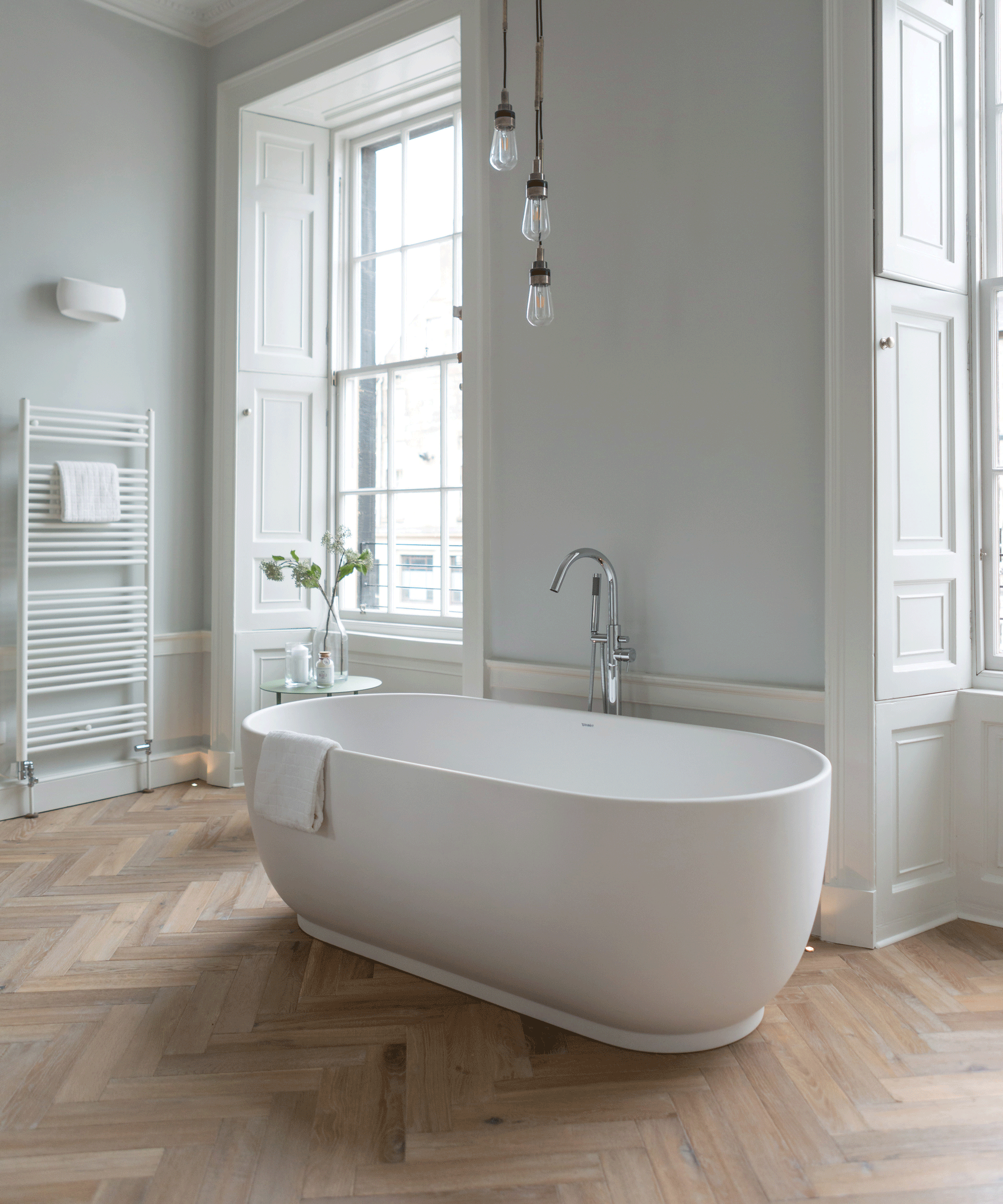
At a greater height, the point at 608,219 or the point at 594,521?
the point at 608,219

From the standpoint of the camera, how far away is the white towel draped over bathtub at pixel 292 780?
237cm

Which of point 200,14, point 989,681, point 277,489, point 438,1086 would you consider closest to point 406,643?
point 277,489

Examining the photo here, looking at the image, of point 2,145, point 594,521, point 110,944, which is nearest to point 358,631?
point 594,521

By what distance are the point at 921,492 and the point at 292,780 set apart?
1.88 m

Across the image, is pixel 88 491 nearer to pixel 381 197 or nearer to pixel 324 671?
pixel 324 671

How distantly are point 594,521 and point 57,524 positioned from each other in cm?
221

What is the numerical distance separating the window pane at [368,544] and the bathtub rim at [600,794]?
113cm

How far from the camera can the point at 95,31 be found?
3.97 m

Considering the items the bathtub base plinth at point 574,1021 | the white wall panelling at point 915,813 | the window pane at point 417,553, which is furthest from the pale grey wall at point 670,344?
the bathtub base plinth at point 574,1021

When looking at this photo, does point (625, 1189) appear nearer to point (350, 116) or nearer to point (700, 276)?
point (700, 276)

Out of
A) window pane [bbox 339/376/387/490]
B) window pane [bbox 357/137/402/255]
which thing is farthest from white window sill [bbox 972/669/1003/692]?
window pane [bbox 357/137/402/255]

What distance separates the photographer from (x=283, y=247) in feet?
14.4

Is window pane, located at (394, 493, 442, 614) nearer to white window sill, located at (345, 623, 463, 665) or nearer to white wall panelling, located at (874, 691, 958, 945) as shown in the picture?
white window sill, located at (345, 623, 463, 665)

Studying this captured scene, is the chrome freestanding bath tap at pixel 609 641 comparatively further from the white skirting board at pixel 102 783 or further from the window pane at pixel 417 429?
the white skirting board at pixel 102 783
